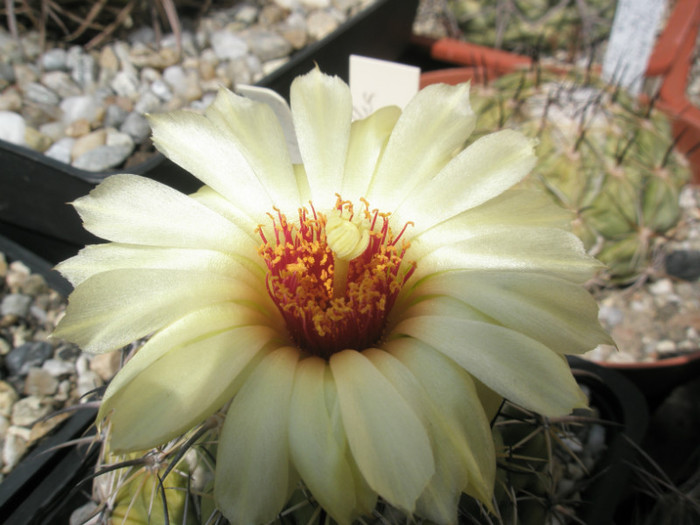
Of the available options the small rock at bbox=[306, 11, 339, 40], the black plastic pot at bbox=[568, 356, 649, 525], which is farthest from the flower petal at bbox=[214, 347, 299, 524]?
the small rock at bbox=[306, 11, 339, 40]

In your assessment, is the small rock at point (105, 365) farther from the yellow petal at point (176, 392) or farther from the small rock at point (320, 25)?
the small rock at point (320, 25)

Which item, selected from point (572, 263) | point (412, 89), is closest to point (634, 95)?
point (412, 89)

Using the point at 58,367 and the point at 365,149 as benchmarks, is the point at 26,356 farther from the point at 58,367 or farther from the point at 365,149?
the point at 365,149

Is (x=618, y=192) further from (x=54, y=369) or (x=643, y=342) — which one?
(x=54, y=369)

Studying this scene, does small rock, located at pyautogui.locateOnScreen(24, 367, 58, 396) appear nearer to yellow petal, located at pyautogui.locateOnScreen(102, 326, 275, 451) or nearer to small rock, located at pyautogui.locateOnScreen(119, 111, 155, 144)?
small rock, located at pyautogui.locateOnScreen(119, 111, 155, 144)

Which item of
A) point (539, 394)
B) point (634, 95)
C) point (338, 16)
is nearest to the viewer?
point (539, 394)

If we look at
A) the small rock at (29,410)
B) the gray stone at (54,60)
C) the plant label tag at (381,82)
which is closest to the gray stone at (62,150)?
the gray stone at (54,60)
